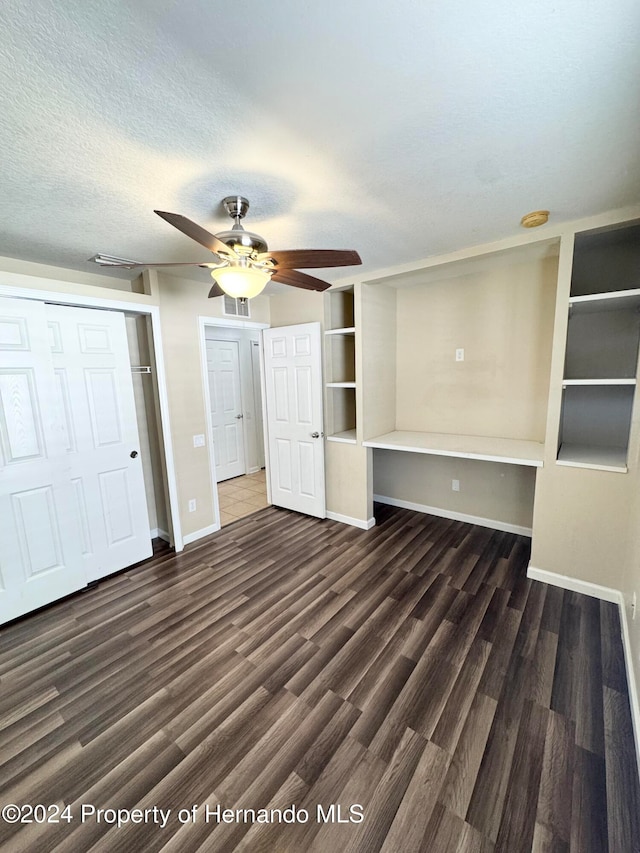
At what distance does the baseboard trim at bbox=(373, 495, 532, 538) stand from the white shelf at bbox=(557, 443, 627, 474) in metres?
0.92

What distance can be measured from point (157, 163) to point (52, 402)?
184cm

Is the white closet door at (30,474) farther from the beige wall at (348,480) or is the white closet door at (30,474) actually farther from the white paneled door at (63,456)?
the beige wall at (348,480)

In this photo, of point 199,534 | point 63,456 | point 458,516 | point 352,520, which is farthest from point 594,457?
point 63,456

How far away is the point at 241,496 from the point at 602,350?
13.2 feet

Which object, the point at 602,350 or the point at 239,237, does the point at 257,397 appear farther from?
the point at 602,350

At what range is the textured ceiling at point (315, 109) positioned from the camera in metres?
0.89

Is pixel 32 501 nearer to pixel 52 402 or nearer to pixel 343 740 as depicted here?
pixel 52 402

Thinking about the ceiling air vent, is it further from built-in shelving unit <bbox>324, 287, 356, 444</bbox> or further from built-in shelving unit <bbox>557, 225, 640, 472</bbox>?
built-in shelving unit <bbox>557, 225, 640, 472</bbox>

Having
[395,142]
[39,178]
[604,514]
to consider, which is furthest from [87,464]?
[604,514]

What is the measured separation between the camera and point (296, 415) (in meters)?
3.64

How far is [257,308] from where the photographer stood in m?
3.68

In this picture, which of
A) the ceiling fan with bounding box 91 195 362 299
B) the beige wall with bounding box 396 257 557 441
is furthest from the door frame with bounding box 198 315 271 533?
the beige wall with bounding box 396 257 557 441

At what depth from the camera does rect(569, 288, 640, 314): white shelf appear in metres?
2.04

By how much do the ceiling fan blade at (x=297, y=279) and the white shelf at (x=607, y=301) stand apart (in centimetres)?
165
